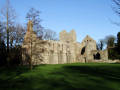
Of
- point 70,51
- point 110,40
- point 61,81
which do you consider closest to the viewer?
point 61,81

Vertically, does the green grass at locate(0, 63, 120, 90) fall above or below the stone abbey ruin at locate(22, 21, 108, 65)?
below

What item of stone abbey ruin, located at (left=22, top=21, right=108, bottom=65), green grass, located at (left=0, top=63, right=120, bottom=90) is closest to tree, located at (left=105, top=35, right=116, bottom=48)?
stone abbey ruin, located at (left=22, top=21, right=108, bottom=65)

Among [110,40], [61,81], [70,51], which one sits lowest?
[61,81]

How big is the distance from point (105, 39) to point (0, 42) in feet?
174

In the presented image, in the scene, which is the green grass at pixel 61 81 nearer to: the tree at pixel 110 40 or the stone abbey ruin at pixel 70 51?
the stone abbey ruin at pixel 70 51

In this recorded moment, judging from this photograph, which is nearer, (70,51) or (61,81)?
(61,81)

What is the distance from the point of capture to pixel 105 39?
2648 inches

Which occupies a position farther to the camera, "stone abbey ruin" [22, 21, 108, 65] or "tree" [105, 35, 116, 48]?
"tree" [105, 35, 116, 48]

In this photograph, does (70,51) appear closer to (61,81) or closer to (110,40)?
(110,40)

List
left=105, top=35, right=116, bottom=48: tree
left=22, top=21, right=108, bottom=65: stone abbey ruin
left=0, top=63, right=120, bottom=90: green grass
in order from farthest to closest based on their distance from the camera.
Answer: left=105, top=35, right=116, bottom=48: tree
left=22, top=21, right=108, bottom=65: stone abbey ruin
left=0, top=63, right=120, bottom=90: green grass

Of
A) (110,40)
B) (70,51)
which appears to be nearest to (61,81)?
(70,51)

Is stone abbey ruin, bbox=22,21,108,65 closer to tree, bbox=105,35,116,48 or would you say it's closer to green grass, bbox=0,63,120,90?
tree, bbox=105,35,116,48

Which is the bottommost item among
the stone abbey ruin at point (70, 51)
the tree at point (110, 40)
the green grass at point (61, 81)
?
the green grass at point (61, 81)

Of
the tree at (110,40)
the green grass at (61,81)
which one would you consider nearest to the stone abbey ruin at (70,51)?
the tree at (110,40)
